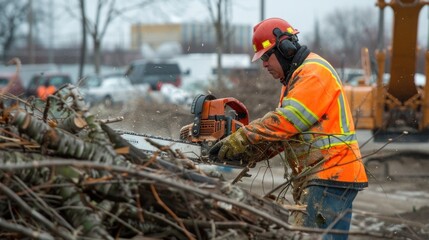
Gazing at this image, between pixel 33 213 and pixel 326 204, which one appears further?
pixel 326 204

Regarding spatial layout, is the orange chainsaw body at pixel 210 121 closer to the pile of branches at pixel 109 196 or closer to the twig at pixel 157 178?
the pile of branches at pixel 109 196

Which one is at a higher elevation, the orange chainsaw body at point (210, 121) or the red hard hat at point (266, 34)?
the red hard hat at point (266, 34)

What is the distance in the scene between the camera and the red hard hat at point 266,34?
501cm

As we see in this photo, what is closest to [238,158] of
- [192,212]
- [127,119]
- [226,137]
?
[226,137]

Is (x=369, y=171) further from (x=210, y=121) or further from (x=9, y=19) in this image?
(x=9, y=19)

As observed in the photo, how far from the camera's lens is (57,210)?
3.36 metres

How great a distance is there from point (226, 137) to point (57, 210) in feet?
6.10

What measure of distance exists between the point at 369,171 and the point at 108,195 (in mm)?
2958

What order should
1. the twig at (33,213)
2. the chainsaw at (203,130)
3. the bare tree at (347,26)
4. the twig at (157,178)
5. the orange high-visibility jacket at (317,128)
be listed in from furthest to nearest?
the bare tree at (347,26) < the chainsaw at (203,130) < the orange high-visibility jacket at (317,128) < the twig at (33,213) < the twig at (157,178)

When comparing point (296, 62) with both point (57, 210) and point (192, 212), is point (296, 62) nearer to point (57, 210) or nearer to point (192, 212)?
point (192, 212)

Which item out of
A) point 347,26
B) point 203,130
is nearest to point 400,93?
point 203,130

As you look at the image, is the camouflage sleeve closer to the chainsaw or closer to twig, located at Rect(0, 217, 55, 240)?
the chainsaw

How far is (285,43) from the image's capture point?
4.94 metres

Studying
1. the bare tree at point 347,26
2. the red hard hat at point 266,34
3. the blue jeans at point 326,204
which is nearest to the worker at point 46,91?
the red hard hat at point 266,34
